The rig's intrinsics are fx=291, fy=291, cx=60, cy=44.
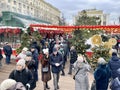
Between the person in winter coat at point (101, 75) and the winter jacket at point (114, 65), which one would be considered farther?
the winter jacket at point (114, 65)

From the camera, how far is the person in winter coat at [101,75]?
300 inches

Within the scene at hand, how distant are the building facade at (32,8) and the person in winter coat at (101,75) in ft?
137

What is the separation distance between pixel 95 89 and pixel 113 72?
112cm

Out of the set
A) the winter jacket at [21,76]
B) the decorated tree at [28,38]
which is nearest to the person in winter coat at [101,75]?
the winter jacket at [21,76]

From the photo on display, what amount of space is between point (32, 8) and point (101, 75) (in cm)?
8505

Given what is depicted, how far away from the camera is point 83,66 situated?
8.30 metres

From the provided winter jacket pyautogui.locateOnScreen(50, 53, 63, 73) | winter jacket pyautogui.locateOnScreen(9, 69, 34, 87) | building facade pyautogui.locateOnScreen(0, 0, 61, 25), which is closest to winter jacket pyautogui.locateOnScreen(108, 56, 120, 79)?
winter jacket pyautogui.locateOnScreen(50, 53, 63, 73)

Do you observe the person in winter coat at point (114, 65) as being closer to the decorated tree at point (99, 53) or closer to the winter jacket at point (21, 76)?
the winter jacket at point (21, 76)

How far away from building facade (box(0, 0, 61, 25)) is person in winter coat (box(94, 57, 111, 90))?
41.8 m

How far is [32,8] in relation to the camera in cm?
9125

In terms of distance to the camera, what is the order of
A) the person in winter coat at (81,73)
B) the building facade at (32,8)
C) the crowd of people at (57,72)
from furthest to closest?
the building facade at (32,8) < the person in winter coat at (81,73) < the crowd of people at (57,72)

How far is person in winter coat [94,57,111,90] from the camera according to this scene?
7.61m

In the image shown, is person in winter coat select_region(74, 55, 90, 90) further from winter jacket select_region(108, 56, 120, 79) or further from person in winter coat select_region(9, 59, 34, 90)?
person in winter coat select_region(9, 59, 34, 90)

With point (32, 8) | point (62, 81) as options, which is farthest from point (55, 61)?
point (32, 8)
